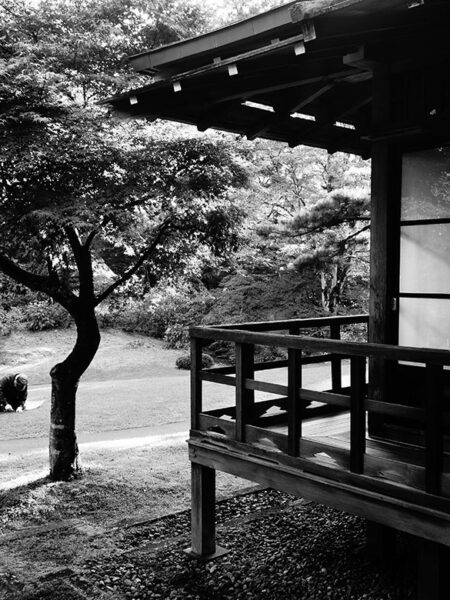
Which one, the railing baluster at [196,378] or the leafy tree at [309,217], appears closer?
the railing baluster at [196,378]

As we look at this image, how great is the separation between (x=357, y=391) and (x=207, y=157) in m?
4.71

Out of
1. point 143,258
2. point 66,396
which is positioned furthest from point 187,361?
point 143,258

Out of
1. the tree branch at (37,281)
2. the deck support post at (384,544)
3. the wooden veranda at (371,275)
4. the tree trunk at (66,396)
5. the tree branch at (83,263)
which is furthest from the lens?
the tree trunk at (66,396)

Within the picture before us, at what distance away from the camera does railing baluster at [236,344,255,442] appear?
16.6ft

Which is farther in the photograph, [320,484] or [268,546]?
[268,546]

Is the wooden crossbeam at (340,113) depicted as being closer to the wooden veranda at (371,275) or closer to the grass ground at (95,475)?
the wooden veranda at (371,275)

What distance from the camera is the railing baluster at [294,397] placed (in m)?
4.56

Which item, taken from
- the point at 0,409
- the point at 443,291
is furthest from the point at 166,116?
the point at 0,409

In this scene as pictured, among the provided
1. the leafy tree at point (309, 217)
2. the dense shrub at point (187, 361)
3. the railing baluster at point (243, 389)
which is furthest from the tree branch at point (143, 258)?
the dense shrub at point (187, 361)

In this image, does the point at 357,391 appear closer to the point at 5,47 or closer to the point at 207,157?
the point at 207,157

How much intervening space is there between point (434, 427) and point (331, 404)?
107 cm

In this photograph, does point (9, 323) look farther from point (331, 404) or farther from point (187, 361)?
point (331, 404)

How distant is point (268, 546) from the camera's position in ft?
19.5

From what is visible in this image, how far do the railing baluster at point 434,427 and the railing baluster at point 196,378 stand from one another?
236 cm
